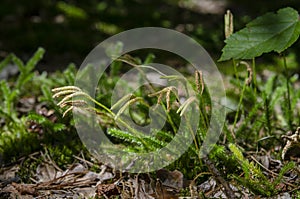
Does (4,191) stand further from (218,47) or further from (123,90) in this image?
(218,47)

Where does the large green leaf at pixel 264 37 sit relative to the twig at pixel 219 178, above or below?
above

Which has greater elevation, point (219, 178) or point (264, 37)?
point (264, 37)

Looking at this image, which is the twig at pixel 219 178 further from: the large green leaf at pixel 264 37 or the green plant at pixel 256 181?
the large green leaf at pixel 264 37

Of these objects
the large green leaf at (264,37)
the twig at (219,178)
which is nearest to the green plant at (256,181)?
the twig at (219,178)

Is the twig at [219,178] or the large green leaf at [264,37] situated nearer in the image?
the twig at [219,178]

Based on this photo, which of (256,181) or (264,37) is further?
(264,37)

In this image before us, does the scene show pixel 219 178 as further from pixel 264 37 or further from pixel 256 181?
pixel 264 37

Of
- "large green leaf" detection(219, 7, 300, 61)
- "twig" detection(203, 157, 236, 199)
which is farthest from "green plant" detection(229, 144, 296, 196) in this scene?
"large green leaf" detection(219, 7, 300, 61)

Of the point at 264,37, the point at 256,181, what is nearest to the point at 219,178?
the point at 256,181

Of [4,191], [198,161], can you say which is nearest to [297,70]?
[198,161]
